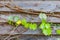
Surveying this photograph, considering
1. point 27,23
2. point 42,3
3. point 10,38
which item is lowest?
point 10,38

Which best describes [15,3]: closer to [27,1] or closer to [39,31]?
[27,1]

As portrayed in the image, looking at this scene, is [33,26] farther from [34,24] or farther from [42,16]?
[42,16]

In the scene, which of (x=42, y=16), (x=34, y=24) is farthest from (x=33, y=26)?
(x=42, y=16)

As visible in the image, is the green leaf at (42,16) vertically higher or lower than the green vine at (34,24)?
higher

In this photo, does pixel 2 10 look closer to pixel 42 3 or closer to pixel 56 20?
pixel 42 3

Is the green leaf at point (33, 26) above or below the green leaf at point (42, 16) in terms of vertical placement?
below

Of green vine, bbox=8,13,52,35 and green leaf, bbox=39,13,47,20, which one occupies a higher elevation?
green leaf, bbox=39,13,47,20

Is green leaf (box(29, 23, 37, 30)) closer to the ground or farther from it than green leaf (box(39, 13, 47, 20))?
closer to the ground

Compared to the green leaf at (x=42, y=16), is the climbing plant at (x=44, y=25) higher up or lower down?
lower down

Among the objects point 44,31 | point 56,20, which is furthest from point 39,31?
point 56,20

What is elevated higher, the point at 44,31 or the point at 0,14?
the point at 0,14
